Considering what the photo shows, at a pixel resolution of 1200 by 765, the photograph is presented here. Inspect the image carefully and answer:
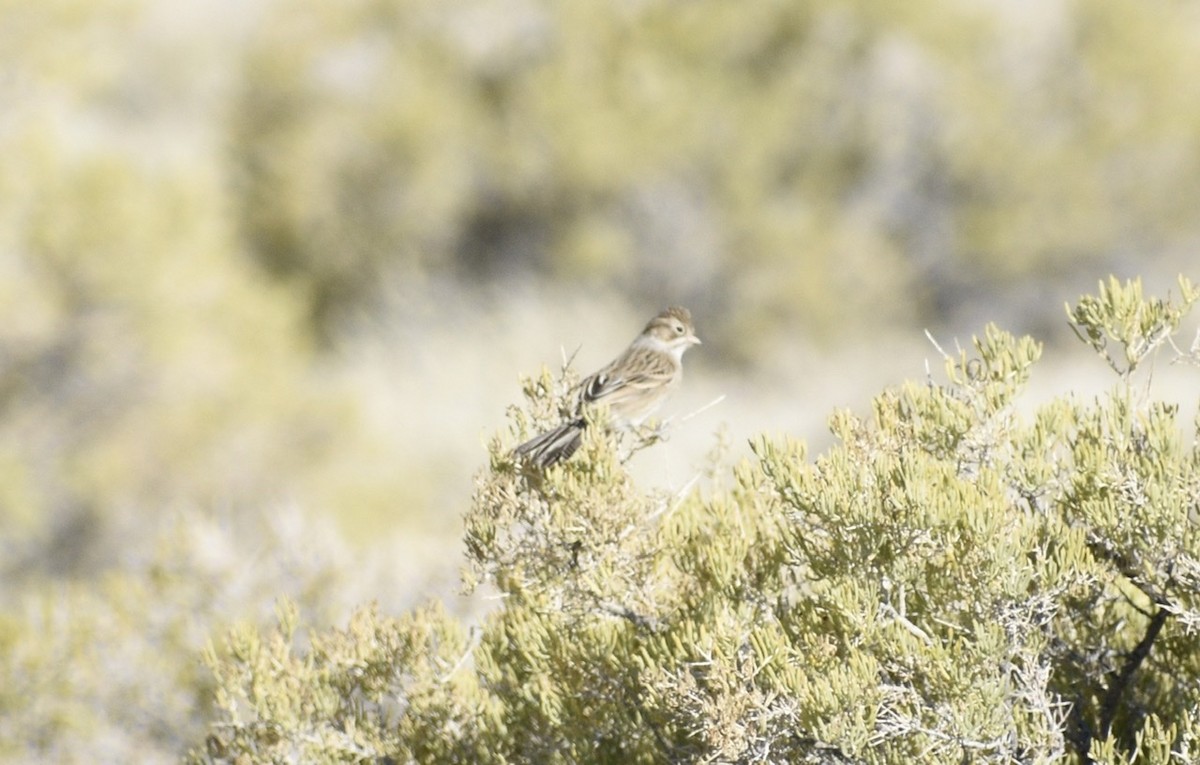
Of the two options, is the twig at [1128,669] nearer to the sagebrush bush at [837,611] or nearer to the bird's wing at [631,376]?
the sagebrush bush at [837,611]

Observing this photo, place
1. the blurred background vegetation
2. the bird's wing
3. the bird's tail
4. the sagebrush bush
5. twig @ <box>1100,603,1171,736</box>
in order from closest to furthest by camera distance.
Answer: the sagebrush bush < twig @ <box>1100,603,1171,736</box> < the bird's tail < the bird's wing < the blurred background vegetation

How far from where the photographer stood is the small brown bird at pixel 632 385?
3.34 m

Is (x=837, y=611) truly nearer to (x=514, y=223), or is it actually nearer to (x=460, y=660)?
(x=460, y=660)

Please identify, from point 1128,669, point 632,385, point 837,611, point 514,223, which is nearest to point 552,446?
point 837,611

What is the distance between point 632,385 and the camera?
4.43m

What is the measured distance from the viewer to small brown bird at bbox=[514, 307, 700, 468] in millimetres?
3336

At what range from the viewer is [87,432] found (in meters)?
10.3

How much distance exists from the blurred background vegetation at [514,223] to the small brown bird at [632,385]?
17.8 ft

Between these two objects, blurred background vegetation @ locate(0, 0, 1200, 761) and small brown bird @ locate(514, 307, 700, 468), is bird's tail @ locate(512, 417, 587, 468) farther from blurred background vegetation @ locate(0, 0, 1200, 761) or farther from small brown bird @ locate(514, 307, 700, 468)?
blurred background vegetation @ locate(0, 0, 1200, 761)

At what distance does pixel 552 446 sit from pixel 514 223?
1369 centimetres

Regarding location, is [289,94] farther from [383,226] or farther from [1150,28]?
[1150,28]

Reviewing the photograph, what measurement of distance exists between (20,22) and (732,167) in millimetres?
8523

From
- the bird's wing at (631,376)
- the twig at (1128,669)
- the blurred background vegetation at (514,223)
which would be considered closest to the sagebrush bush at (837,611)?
the twig at (1128,669)

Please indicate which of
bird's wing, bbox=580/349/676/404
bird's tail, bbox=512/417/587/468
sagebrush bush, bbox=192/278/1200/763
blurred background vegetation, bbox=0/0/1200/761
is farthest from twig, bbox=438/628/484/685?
blurred background vegetation, bbox=0/0/1200/761
